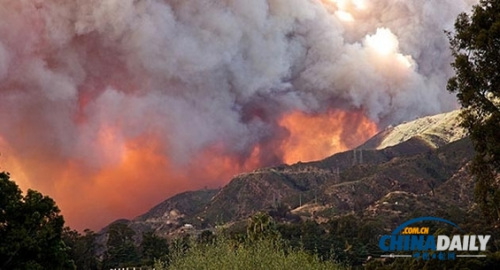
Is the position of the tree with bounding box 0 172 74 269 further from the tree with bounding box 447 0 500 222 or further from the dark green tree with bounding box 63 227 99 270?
the dark green tree with bounding box 63 227 99 270

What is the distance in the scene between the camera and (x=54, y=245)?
3691cm

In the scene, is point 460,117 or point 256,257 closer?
point 256,257

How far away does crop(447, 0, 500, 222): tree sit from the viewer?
25000mm

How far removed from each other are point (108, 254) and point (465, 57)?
96381mm

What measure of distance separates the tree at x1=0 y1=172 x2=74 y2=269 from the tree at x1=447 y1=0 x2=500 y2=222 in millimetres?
28885

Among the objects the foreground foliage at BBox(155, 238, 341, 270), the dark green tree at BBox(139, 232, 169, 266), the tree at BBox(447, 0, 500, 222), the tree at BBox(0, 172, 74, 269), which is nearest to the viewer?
the foreground foliage at BBox(155, 238, 341, 270)

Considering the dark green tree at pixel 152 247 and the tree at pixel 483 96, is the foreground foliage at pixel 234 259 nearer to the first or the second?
the tree at pixel 483 96

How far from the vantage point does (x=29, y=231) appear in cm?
3600

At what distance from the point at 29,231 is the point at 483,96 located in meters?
31.2

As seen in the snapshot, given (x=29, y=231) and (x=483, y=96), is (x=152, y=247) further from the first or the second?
(x=483, y=96)

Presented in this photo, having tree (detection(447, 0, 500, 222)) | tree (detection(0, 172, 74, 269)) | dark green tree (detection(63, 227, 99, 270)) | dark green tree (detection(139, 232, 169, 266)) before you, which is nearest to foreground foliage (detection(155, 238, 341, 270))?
tree (detection(447, 0, 500, 222))

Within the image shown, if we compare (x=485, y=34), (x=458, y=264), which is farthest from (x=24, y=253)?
(x=485, y=34)

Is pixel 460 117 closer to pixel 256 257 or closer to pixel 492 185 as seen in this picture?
pixel 492 185

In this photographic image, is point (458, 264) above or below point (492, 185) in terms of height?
below
